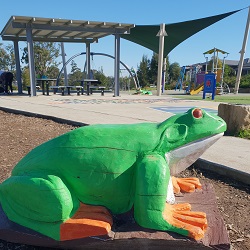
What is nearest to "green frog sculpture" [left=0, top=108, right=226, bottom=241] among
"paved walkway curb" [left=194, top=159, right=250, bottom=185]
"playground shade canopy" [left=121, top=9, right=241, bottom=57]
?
"paved walkway curb" [left=194, top=159, right=250, bottom=185]

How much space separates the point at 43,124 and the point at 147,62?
→ 47.4 m

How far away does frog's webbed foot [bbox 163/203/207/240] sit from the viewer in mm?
1771

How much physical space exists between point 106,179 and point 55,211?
0.38 m

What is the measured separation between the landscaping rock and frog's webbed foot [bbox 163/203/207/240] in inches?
165

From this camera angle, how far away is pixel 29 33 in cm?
1537

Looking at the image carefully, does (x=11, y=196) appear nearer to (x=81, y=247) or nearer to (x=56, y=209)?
(x=56, y=209)

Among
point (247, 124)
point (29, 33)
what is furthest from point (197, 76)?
point (247, 124)

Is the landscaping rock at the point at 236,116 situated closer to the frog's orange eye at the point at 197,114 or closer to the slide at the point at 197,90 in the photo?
the frog's orange eye at the point at 197,114

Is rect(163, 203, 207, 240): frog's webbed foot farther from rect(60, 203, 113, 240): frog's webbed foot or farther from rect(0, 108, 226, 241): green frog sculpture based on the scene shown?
rect(60, 203, 113, 240): frog's webbed foot

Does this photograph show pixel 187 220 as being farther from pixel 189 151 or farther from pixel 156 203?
pixel 189 151

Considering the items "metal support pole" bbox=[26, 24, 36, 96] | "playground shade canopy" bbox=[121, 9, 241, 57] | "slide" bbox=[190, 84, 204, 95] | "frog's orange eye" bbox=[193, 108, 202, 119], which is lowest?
"slide" bbox=[190, 84, 204, 95]

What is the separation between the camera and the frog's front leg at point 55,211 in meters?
1.72

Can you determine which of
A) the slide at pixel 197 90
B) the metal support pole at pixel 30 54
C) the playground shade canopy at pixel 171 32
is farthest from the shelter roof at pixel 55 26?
the slide at pixel 197 90

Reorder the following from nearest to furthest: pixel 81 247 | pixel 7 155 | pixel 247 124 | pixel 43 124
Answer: pixel 81 247 → pixel 7 155 → pixel 247 124 → pixel 43 124
